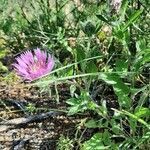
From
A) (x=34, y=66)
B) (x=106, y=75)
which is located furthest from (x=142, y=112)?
(x=34, y=66)

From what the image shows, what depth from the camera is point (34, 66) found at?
136 cm

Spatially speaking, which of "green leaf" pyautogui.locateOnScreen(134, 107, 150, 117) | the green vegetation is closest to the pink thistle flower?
the green vegetation

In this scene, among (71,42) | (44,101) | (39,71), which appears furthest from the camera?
(71,42)

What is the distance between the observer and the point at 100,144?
149 cm

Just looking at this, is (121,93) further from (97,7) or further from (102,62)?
(97,7)

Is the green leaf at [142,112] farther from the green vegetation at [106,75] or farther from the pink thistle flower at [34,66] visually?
the pink thistle flower at [34,66]

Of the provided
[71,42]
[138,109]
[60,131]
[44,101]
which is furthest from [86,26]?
[71,42]

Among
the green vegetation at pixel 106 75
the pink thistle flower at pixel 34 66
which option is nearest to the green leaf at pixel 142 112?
the green vegetation at pixel 106 75

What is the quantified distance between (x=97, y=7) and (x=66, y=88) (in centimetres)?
36

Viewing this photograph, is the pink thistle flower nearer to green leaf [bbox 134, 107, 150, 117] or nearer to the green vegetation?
the green vegetation

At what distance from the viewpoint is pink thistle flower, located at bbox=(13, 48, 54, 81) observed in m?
1.32

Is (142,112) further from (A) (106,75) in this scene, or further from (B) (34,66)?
(B) (34,66)

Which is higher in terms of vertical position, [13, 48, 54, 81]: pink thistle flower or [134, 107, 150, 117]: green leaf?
[13, 48, 54, 81]: pink thistle flower

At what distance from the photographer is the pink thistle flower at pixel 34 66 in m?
1.32
